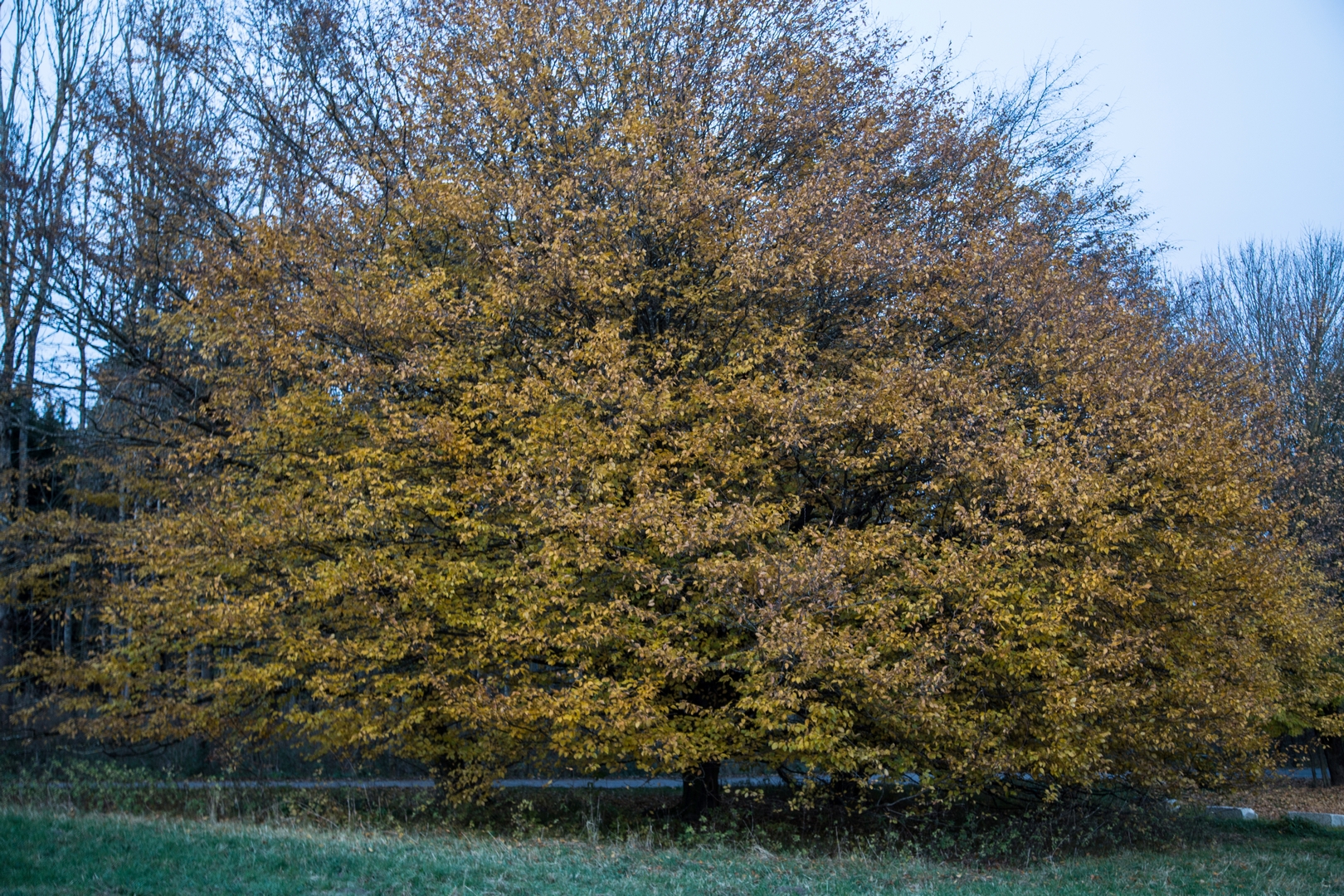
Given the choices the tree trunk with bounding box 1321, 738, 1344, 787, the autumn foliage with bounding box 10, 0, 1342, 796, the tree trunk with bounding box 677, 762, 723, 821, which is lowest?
the tree trunk with bounding box 1321, 738, 1344, 787

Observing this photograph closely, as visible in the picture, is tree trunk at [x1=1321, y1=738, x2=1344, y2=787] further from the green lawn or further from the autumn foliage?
the green lawn

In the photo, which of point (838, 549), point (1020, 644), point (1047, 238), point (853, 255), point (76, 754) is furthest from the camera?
point (76, 754)

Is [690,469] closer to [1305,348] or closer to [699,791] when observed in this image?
[699,791]

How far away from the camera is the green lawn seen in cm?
643

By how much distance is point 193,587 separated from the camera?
10.9 m

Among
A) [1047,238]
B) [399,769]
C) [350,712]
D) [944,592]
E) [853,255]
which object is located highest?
[1047,238]

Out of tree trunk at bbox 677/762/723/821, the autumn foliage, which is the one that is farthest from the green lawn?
tree trunk at bbox 677/762/723/821

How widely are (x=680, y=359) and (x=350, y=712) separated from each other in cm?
546

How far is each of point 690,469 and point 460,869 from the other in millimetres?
5222

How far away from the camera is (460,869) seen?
23.0 ft

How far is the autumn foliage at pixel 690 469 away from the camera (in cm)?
993

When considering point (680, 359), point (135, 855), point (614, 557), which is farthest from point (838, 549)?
point (135, 855)

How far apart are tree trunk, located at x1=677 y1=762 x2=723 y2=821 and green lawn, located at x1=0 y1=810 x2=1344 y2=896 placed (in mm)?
2829

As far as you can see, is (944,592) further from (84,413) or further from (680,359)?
(84,413)
